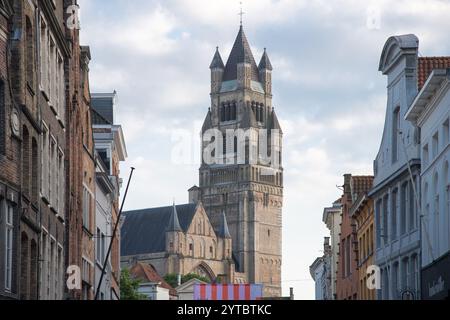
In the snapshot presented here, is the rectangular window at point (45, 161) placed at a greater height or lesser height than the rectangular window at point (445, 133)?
lesser

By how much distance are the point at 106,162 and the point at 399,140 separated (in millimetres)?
22397

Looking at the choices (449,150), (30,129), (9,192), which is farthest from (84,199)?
(9,192)

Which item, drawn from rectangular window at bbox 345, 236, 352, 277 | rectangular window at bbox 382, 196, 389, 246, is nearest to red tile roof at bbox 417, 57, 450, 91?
rectangular window at bbox 382, 196, 389, 246

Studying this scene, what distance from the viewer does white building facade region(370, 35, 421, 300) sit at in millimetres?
44750

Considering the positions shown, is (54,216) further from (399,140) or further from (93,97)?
Answer: (93,97)

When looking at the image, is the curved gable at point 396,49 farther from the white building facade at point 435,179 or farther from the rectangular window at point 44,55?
the rectangular window at point 44,55

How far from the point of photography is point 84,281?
47.9 m

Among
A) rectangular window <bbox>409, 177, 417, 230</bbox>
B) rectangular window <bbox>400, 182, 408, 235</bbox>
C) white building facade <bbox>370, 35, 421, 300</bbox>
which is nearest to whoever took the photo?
rectangular window <bbox>409, 177, 417, 230</bbox>

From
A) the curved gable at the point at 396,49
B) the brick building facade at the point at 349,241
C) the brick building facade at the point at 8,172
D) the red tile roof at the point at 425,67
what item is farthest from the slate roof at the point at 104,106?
the brick building facade at the point at 8,172

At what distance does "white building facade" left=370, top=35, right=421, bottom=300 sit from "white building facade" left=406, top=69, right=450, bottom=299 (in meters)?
0.84

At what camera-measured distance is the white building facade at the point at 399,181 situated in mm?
Result: 44750

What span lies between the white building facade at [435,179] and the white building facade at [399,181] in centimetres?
84

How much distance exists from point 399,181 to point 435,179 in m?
6.72

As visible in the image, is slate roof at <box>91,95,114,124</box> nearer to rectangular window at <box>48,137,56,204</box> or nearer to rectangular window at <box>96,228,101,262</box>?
rectangular window at <box>96,228,101,262</box>
